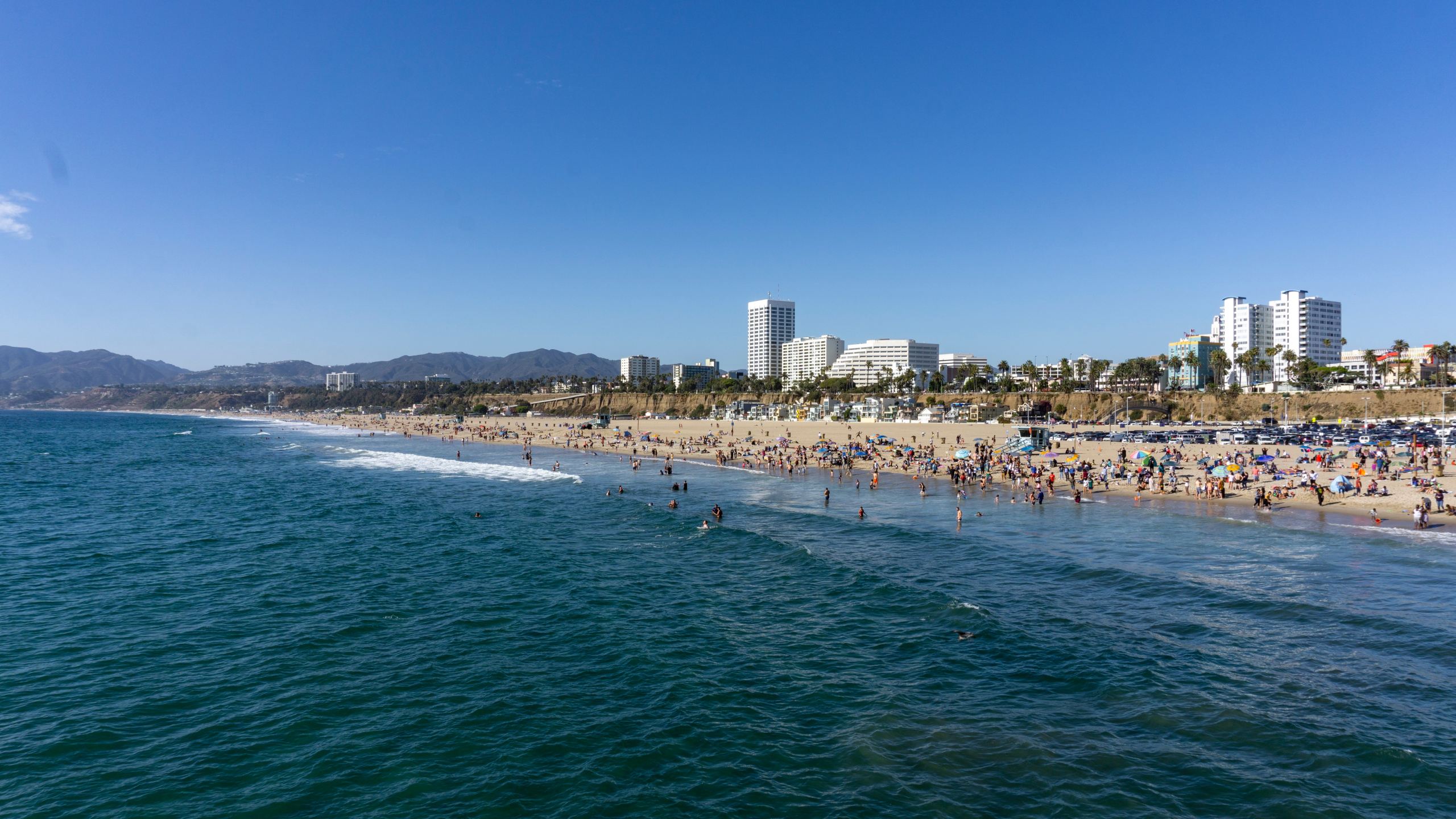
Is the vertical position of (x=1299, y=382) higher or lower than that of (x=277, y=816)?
higher

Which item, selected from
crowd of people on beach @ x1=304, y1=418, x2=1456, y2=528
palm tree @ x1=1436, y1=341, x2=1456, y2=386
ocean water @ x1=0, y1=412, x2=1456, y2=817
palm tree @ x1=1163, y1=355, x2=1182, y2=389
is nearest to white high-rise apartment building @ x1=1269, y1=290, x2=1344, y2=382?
palm tree @ x1=1163, y1=355, x2=1182, y2=389

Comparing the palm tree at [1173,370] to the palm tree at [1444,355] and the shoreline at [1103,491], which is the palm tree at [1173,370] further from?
the shoreline at [1103,491]

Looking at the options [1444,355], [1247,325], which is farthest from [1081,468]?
[1247,325]

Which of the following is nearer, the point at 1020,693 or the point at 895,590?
the point at 1020,693

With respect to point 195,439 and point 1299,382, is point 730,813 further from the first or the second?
point 1299,382

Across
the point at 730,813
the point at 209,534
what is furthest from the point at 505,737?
the point at 209,534

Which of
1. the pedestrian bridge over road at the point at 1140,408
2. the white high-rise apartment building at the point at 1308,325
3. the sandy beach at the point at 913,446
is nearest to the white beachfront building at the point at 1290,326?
the white high-rise apartment building at the point at 1308,325
